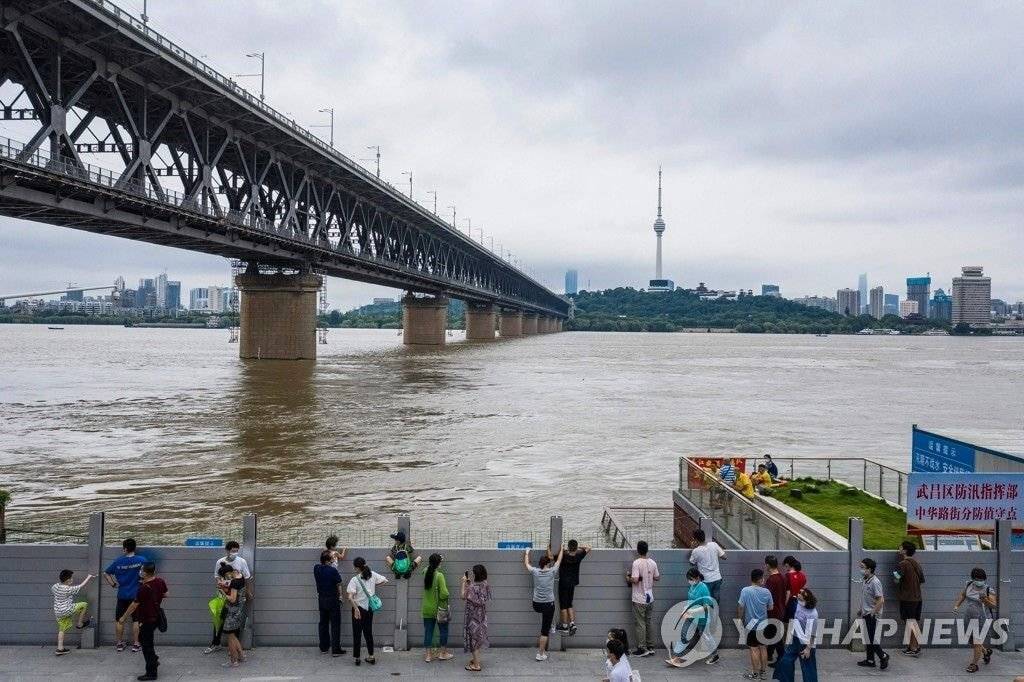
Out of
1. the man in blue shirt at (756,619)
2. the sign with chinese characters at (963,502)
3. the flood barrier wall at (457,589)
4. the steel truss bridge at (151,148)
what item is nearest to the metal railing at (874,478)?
the sign with chinese characters at (963,502)

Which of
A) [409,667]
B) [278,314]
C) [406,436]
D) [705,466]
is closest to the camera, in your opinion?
[409,667]

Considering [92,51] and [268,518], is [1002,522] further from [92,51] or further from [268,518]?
[92,51]

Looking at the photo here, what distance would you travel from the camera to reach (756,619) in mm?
10305

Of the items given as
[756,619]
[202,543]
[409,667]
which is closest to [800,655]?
[756,619]

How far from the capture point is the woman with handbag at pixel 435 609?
10.7m

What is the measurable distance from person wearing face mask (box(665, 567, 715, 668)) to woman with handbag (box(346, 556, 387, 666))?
12.8 feet

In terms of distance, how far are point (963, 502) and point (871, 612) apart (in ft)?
9.95

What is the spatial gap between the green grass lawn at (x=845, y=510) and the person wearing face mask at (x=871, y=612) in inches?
134

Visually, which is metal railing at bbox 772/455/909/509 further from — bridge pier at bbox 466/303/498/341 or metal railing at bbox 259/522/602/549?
bridge pier at bbox 466/303/498/341

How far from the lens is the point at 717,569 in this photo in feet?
36.2

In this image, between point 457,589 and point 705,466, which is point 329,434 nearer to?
point 705,466

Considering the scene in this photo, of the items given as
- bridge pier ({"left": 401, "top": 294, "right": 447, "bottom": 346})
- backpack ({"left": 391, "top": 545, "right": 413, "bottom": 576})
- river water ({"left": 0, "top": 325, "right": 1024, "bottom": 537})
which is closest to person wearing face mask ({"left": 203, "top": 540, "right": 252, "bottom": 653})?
backpack ({"left": 391, "top": 545, "right": 413, "bottom": 576})

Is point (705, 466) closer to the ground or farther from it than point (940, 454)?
closer to the ground

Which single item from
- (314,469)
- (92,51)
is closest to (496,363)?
(92,51)
